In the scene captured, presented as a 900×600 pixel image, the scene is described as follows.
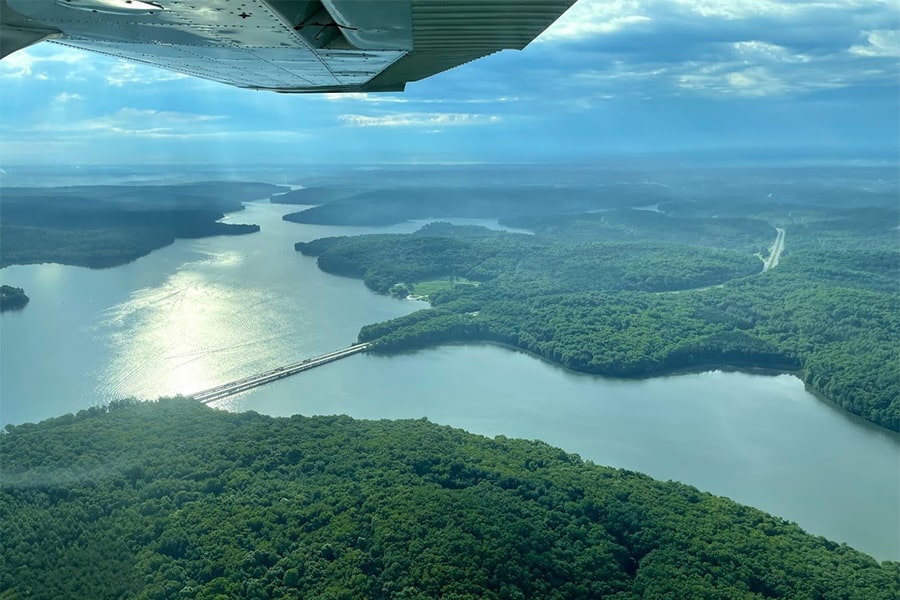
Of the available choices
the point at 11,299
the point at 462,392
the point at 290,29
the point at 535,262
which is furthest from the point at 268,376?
the point at 535,262

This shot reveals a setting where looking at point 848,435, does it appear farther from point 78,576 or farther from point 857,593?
point 78,576

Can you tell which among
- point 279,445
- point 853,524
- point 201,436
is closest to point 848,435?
point 853,524

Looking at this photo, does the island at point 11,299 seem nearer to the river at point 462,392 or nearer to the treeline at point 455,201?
the river at point 462,392

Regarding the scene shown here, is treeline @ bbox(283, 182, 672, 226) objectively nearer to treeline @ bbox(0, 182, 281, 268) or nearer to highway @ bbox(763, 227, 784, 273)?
treeline @ bbox(0, 182, 281, 268)

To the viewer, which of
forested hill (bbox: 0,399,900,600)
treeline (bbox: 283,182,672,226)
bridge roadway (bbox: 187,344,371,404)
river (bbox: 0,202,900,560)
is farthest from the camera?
treeline (bbox: 283,182,672,226)

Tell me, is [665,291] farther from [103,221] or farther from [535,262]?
[103,221]

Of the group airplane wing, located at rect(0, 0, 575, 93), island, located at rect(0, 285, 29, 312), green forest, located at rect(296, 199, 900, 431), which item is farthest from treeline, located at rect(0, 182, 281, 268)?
airplane wing, located at rect(0, 0, 575, 93)
